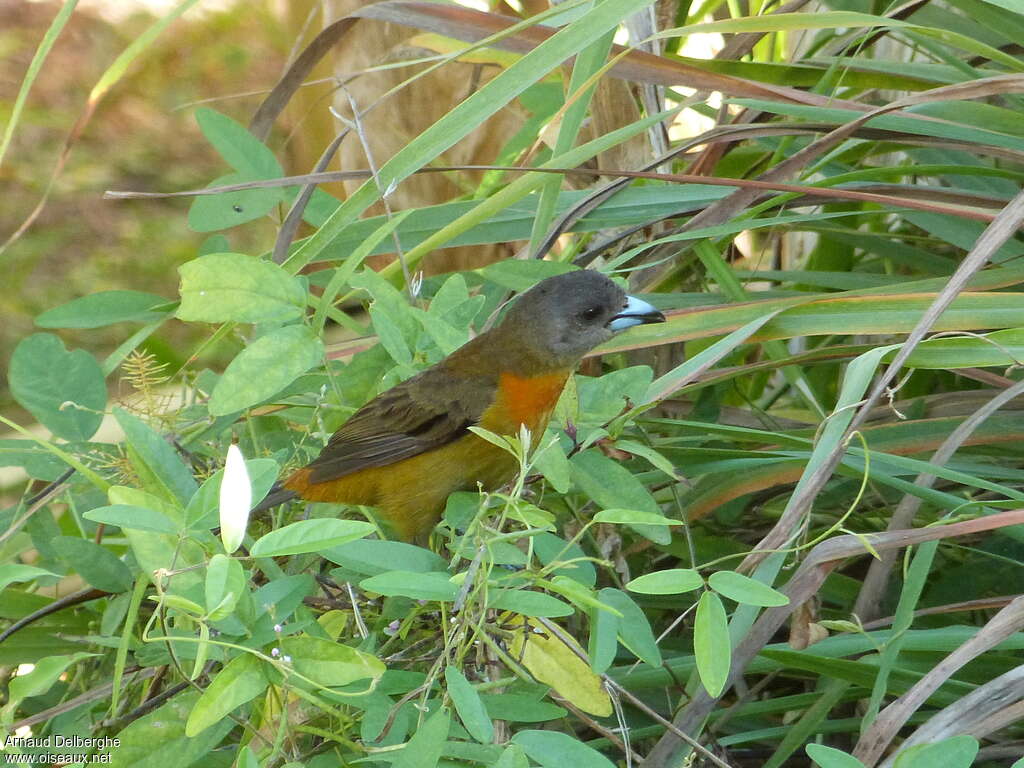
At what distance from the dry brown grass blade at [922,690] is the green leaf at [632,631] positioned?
32cm

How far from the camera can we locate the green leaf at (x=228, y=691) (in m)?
1.38

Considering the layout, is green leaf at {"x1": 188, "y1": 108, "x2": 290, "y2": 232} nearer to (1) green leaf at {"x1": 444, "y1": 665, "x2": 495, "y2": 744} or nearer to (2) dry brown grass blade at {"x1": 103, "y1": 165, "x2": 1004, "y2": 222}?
(2) dry brown grass blade at {"x1": 103, "y1": 165, "x2": 1004, "y2": 222}

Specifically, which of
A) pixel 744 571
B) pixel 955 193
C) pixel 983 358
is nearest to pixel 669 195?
pixel 955 193

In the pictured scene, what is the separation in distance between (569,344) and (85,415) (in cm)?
112

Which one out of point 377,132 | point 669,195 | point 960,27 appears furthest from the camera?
point 377,132

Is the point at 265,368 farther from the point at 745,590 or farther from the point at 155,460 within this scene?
the point at 745,590

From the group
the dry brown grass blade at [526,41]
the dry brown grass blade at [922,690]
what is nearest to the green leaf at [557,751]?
the dry brown grass blade at [922,690]

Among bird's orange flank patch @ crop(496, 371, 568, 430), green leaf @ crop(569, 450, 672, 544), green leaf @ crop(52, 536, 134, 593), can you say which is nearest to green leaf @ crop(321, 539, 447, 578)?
green leaf @ crop(569, 450, 672, 544)

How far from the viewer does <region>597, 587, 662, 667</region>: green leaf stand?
1.72 metres

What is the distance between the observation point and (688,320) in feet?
7.94

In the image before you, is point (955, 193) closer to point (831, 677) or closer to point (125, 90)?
point (831, 677)

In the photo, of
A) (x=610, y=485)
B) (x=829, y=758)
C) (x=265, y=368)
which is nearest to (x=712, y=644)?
(x=829, y=758)

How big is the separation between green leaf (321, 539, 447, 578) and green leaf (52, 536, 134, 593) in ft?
1.92

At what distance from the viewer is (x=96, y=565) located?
2.06m
